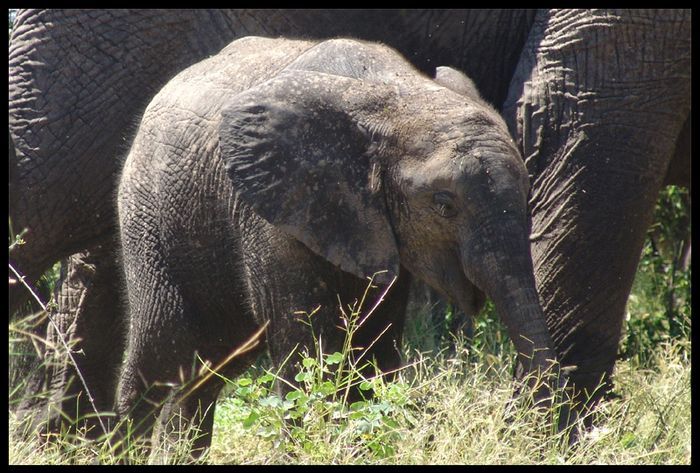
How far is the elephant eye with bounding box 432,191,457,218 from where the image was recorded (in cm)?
440

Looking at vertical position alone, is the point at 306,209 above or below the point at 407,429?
above

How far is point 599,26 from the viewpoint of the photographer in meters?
5.20

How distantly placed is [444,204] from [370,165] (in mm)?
301

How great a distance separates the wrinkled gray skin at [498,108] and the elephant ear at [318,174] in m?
0.88

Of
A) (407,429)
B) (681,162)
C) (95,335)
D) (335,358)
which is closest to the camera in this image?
(335,358)

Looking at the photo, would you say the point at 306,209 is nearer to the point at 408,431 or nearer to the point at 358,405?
the point at 358,405

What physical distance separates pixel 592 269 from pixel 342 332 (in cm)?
100

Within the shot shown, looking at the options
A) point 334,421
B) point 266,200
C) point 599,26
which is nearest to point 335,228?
point 266,200

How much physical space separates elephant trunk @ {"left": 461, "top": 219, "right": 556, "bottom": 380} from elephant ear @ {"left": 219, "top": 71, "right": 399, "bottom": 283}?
0.34m

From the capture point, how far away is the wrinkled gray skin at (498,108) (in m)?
5.14

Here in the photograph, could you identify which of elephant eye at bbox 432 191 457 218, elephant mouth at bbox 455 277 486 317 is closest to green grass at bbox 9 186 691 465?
elephant mouth at bbox 455 277 486 317

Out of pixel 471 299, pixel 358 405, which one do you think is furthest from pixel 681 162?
pixel 358 405

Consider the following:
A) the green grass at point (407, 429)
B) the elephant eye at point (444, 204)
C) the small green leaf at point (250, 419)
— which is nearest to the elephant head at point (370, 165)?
the elephant eye at point (444, 204)

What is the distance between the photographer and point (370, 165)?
457 cm
